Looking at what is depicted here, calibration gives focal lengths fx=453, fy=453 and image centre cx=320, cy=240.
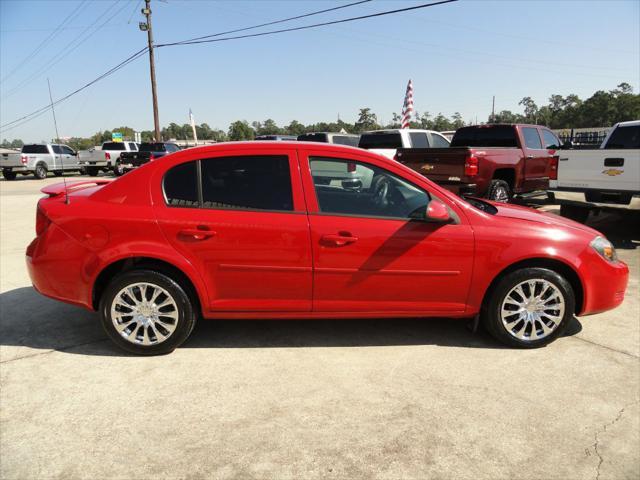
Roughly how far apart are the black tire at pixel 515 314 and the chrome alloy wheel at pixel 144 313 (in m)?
2.50

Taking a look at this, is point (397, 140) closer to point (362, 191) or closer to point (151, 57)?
point (362, 191)

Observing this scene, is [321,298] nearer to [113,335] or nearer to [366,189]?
[366,189]

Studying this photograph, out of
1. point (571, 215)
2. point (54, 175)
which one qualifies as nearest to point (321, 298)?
point (571, 215)

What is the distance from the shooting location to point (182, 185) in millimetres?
3465

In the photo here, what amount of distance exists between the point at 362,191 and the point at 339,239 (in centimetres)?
48

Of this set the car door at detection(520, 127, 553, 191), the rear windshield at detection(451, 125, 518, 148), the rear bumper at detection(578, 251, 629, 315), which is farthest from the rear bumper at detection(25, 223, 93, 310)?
the rear windshield at detection(451, 125, 518, 148)

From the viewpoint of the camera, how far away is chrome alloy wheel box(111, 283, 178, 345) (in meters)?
3.43

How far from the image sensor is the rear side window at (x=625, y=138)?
910 cm

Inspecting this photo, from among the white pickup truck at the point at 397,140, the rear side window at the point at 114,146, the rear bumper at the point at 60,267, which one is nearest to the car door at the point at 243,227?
the rear bumper at the point at 60,267

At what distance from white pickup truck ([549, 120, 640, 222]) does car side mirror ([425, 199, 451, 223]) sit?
5.31 m

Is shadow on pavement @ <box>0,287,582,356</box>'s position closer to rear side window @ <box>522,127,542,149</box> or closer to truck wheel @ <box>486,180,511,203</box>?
truck wheel @ <box>486,180,511,203</box>

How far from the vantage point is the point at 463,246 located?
3482 mm

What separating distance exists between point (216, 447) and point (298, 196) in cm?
180

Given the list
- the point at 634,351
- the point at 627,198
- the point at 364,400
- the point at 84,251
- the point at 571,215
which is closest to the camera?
the point at 364,400
